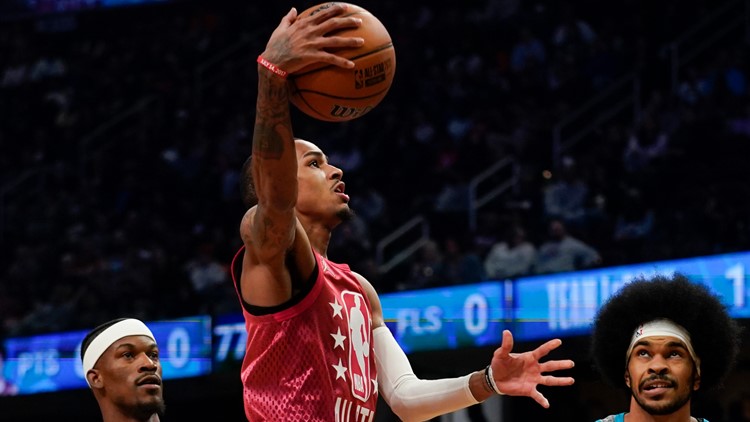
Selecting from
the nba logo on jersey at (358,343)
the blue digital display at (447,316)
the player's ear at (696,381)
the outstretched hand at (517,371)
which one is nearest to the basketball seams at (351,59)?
the nba logo on jersey at (358,343)

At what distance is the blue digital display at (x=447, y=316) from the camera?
962 cm

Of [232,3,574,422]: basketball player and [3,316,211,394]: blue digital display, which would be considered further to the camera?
[3,316,211,394]: blue digital display

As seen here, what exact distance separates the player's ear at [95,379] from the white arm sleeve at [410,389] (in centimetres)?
147

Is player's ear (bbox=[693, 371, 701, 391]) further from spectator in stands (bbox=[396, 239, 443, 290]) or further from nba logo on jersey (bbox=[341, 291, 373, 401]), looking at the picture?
spectator in stands (bbox=[396, 239, 443, 290])

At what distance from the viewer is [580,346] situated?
9047 mm

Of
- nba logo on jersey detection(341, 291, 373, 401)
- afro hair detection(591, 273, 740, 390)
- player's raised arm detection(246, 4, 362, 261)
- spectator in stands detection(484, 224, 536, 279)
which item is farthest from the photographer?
spectator in stands detection(484, 224, 536, 279)

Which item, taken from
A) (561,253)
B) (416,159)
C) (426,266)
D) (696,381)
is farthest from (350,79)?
(416,159)

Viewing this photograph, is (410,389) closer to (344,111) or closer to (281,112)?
(344,111)

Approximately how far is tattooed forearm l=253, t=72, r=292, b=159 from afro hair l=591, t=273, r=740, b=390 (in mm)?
1642

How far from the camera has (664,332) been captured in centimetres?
489

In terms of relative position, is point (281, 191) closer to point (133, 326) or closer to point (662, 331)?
point (662, 331)

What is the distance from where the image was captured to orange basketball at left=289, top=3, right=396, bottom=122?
13.8 ft

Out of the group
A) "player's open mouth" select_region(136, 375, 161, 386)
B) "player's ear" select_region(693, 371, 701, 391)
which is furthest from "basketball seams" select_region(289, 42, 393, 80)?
"player's open mouth" select_region(136, 375, 161, 386)

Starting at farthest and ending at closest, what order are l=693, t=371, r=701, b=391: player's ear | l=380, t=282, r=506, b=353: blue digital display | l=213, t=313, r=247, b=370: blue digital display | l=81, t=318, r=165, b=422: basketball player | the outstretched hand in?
l=213, t=313, r=247, b=370: blue digital display
l=380, t=282, r=506, b=353: blue digital display
l=81, t=318, r=165, b=422: basketball player
l=693, t=371, r=701, b=391: player's ear
the outstretched hand
